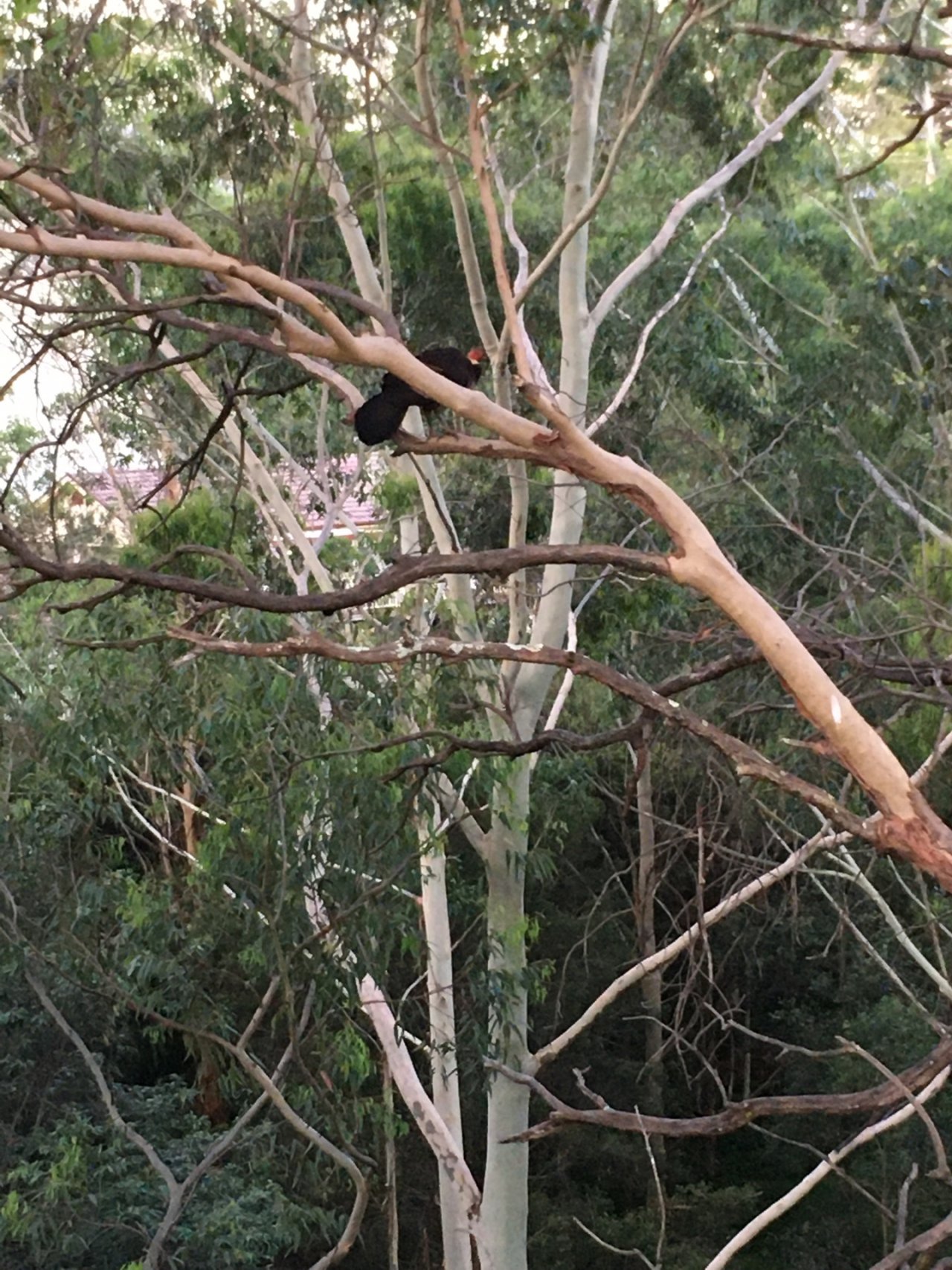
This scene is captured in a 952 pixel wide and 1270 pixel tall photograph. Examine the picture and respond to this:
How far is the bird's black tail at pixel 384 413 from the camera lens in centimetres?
351

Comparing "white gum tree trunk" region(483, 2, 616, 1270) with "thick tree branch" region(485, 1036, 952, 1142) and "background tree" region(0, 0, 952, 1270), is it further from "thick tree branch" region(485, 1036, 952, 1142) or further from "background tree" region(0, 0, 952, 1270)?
"thick tree branch" region(485, 1036, 952, 1142)

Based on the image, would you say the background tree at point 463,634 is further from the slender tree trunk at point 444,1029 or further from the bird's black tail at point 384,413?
the bird's black tail at point 384,413

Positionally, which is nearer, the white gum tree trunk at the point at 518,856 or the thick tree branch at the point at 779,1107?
the thick tree branch at the point at 779,1107

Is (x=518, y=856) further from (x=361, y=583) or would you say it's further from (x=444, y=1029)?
(x=361, y=583)

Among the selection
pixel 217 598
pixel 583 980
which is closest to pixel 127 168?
pixel 217 598

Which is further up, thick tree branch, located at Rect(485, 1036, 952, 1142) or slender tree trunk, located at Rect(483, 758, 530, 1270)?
slender tree trunk, located at Rect(483, 758, 530, 1270)

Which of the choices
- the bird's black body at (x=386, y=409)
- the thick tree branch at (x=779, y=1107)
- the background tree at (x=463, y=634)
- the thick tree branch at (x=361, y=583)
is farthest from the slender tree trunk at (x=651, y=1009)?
the thick tree branch at (x=361, y=583)

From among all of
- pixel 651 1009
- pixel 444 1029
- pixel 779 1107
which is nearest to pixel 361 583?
pixel 779 1107

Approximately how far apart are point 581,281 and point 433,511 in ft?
4.06

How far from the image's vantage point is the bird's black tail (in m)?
3.51

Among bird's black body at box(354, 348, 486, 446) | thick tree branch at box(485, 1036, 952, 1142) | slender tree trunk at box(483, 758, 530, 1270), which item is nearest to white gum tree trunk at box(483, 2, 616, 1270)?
slender tree trunk at box(483, 758, 530, 1270)

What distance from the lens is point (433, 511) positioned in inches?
258

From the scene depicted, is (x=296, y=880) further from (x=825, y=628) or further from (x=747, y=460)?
(x=747, y=460)

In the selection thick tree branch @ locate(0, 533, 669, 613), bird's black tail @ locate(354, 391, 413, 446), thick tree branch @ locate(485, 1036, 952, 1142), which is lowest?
thick tree branch @ locate(485, 1036, 952, 1142)
